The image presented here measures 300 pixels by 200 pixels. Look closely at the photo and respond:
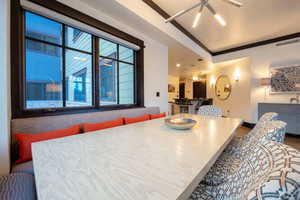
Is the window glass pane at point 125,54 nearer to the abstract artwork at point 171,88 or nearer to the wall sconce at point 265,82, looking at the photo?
the wall sconce at point 265,82

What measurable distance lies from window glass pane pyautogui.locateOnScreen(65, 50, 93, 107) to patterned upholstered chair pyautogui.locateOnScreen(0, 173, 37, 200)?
116cm

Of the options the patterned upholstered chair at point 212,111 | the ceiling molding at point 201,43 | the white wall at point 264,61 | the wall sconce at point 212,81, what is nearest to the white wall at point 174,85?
the wall sconce at point 212,81

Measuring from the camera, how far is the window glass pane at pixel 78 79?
1.99 meters

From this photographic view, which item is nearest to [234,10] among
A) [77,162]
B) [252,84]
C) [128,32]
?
[128,32]

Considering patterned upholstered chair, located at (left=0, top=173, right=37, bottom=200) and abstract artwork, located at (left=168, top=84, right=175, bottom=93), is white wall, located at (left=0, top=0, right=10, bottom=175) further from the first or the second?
abstract artwork, located at (left=168, top=84, right=175, bottom=93)

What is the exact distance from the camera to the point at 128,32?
2627mm

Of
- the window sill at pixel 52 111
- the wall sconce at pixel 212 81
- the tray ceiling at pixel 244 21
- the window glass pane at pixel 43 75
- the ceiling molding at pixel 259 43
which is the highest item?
the tray ceiling at pixel 244 21

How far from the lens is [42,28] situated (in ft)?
5.68

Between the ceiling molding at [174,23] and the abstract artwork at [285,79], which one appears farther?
the abstract artwork at [285,79]

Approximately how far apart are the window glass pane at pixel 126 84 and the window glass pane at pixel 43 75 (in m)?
1.11

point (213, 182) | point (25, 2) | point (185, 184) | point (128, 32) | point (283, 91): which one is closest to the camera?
point (185, 184)

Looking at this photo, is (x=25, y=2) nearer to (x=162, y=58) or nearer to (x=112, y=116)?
(x=112, y=116)

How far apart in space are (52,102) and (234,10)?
3657 millimetres

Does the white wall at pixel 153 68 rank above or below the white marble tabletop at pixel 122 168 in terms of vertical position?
above
